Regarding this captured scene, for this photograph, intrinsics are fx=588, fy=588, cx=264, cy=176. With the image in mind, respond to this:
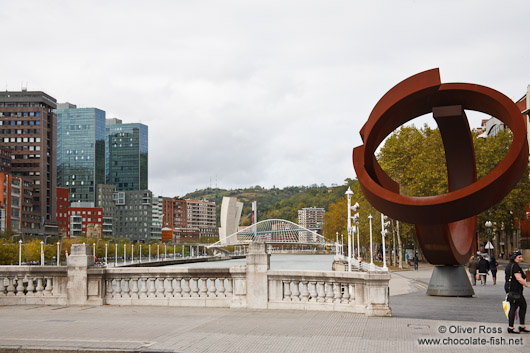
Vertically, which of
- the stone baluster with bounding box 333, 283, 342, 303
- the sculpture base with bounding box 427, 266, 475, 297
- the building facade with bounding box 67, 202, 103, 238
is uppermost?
the building facade with bounding box 67, 202, 103, 238

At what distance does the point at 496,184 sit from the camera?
2122 cm

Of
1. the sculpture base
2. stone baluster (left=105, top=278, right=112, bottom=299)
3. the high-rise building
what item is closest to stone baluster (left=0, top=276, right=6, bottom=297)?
stone baluster (left=105, top=278, right=112, bottom=299)

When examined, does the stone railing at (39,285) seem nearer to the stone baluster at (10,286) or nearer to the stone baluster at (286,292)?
the stone baluster at (10,286)

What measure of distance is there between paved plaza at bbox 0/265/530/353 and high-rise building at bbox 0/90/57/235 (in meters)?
137

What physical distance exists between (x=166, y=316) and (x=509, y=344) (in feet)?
31.3

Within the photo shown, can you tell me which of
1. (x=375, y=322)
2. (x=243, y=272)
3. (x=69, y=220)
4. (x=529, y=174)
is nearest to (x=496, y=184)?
(x=375, y=322)

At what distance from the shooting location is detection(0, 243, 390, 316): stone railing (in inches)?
721

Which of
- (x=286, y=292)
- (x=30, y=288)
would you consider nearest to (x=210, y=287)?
(x=286, y=292)

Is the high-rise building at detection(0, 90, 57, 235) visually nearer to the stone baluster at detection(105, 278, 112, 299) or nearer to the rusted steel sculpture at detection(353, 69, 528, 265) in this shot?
the stone baluster at detection(105, 278, 112, 299)

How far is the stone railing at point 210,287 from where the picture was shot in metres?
18.3

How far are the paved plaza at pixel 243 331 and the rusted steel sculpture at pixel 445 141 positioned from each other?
3.92 m

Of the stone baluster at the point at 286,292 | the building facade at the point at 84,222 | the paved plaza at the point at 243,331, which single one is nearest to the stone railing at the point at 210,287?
the stone baluster at the point at 286,292

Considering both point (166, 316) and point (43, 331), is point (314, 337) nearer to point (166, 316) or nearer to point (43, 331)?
point (166, 316)

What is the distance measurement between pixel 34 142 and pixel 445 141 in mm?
141167
